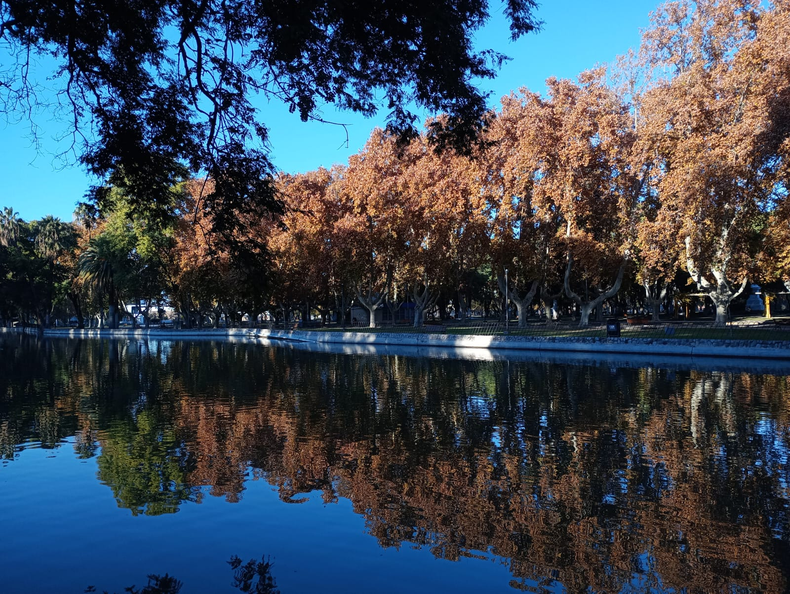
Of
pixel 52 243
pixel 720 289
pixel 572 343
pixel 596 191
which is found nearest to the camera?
pixel 572 343

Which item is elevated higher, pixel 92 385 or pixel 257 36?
pixel 257 36

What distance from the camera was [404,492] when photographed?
7.96 meters

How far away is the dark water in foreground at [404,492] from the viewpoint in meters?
5.73

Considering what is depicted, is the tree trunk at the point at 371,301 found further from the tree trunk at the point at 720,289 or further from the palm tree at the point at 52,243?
the palm tree at the point at 52,243

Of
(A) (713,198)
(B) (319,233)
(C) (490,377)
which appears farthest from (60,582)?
(B) (319,233)

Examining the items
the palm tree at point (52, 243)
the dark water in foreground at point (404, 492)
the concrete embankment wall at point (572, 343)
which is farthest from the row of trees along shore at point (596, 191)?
the palm tree at point (52, 243)

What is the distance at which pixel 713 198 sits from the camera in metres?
31.3

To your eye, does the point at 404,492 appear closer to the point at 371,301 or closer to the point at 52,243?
the point at 371,301

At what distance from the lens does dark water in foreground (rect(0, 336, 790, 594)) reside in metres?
5.73

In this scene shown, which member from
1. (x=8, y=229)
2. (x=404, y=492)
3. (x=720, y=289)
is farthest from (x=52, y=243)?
(x=404, y=492)

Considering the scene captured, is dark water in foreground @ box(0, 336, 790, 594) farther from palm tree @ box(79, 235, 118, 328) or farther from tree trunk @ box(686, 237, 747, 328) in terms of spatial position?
palm tree @ box(79, 235, 118, 328)

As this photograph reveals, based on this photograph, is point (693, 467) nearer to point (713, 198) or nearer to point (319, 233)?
point (713, 198)

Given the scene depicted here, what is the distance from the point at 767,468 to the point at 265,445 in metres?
7.73

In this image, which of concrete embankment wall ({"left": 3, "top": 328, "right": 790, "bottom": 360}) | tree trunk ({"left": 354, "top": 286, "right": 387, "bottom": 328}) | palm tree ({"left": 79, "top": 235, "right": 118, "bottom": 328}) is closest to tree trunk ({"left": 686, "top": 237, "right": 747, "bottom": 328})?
concrete embankment wall ({"left": 3, "top": 328, "right": 790, "bottom": 360})
